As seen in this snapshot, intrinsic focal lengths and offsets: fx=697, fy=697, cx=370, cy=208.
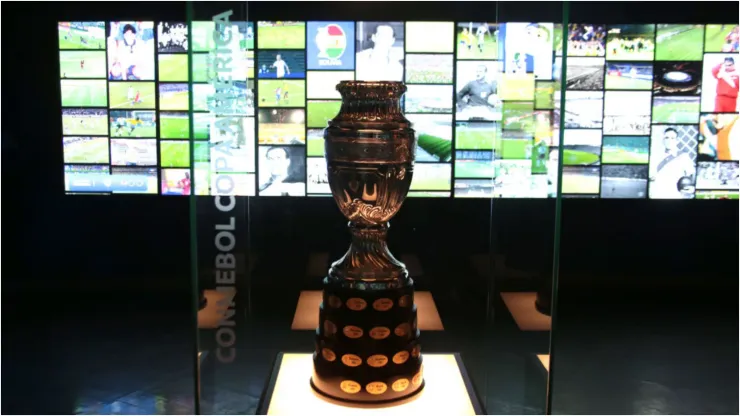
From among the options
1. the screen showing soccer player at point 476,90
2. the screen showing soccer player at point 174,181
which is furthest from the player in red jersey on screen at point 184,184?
the screen showing soccer player at point 476,90

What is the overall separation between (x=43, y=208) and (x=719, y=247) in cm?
536

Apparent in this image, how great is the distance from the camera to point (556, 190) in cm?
173

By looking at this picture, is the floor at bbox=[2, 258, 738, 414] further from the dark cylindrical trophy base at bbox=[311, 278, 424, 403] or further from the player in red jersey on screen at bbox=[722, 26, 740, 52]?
the player in red jersey on screen at bbox=[722, 26, 740, 52]

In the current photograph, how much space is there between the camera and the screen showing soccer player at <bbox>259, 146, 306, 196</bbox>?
308 cm

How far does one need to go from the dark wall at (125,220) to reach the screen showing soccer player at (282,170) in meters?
2.19

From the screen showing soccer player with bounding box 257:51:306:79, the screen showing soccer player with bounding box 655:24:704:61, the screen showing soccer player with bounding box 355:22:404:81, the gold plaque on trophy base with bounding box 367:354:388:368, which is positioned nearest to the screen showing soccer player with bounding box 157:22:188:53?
the screen showing soccer player with bounding box 355:22:404:81

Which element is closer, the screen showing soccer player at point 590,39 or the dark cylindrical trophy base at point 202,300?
the dark cylindrical trophy base at point 202,300

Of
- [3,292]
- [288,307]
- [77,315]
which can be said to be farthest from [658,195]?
[3,292]

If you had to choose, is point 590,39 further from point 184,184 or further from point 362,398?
point 362,398

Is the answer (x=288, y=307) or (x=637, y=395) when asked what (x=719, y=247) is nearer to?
(x=637, y=395)

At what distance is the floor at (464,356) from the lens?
2.17 metres

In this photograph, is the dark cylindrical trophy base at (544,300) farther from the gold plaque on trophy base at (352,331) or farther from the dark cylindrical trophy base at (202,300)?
the dark cylindrical trophy base at (202,300)

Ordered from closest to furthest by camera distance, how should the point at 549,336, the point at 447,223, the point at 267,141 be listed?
the point at 549,336 < the point at 267,141 < the point at 447,223

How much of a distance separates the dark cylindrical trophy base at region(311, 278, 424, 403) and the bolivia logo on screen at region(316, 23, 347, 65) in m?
1.59
